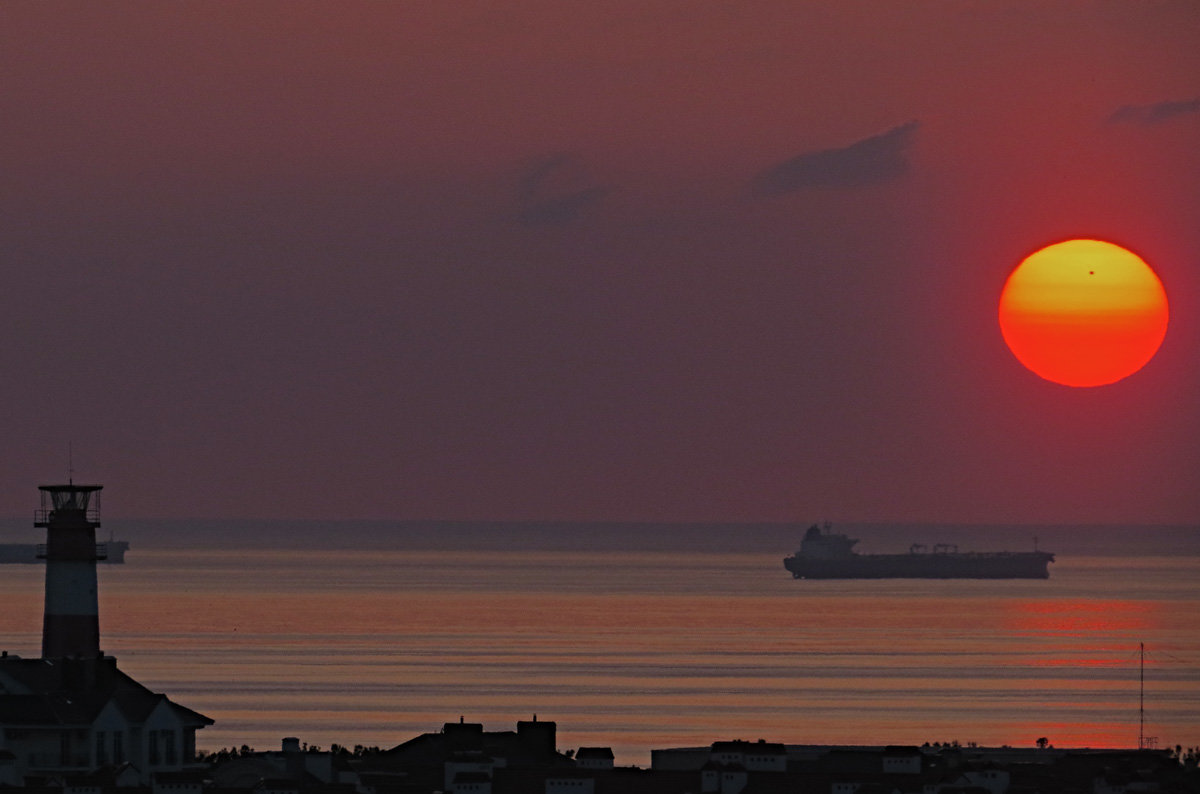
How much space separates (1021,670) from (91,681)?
99.7 m

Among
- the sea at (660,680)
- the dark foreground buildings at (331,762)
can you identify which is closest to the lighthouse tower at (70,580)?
the dark foreground buildings at (331,762)

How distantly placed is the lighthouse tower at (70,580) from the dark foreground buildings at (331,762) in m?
0.04

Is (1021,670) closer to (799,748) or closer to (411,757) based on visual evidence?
(799,748)

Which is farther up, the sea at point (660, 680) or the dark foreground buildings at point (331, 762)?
the sea at point (660, 680)

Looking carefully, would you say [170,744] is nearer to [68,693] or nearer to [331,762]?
[68,693]

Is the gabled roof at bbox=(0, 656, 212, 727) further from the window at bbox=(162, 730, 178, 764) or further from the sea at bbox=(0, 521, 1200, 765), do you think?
the sea at bbox=(0, 521, 1200, 765)

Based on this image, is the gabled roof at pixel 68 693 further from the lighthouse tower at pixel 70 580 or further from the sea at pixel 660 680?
the sea at pixel 660 680

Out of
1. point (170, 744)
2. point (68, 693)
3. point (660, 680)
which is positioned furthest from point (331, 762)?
point (660, 680)

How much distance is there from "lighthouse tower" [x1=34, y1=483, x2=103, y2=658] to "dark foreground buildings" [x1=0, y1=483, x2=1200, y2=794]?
0.04 metres

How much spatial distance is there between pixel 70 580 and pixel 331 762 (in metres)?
11.8

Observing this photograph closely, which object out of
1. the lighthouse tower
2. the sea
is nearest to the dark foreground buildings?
the lighthouse tower

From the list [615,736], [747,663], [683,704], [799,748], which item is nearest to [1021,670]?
[747,663]

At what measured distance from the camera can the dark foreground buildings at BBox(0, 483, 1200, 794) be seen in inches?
1911

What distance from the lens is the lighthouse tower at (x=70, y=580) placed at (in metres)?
60.6
